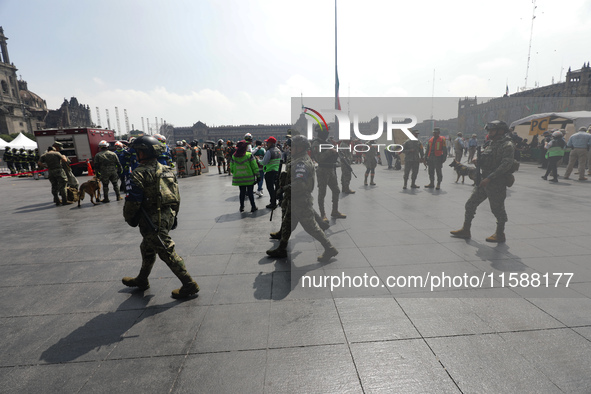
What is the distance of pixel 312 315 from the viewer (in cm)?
288

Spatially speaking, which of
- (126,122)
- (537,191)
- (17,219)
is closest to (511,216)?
(537,191)

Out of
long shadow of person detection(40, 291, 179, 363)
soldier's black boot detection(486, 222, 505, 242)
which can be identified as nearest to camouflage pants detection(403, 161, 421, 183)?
soldier's black boot detection(486, 222, 505, 242)

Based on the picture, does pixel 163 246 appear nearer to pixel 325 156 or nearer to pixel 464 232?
pixel 325 156

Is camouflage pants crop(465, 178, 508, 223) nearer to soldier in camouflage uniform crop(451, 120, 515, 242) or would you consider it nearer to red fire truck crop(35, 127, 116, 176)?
soldier in camouflage uniform crop(451, 120, 515, 242)

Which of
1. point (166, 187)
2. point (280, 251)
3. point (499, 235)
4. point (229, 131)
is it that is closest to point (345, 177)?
point (499, 235)

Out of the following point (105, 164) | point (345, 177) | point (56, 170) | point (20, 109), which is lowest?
point (345, 177)

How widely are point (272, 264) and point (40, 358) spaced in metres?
2.51

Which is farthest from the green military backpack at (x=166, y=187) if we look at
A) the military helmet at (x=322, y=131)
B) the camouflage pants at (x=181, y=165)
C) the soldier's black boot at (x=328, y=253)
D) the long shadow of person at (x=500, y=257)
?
the camouflage pants at (x=181, y=165)

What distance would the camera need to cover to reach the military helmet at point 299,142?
13.9 ft

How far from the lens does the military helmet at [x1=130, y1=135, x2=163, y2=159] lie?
10.4ft

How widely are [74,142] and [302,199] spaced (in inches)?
760

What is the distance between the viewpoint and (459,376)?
2100 millimetres

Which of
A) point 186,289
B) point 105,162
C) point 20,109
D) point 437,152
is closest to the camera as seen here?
point 186,289

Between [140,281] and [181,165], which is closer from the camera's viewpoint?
[140,281]
